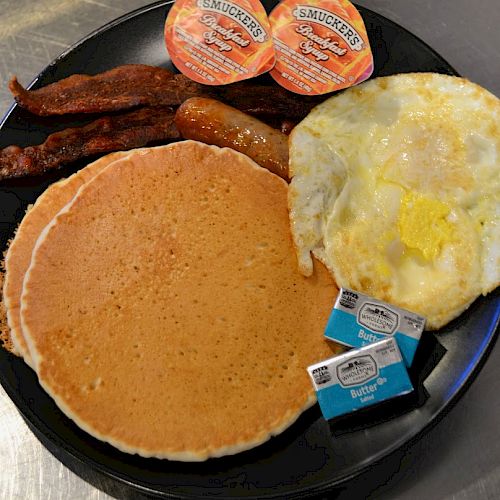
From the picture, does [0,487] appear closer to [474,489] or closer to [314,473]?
[314,473]

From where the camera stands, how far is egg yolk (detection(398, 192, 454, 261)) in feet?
5.83

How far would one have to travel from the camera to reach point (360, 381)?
5.15 ft

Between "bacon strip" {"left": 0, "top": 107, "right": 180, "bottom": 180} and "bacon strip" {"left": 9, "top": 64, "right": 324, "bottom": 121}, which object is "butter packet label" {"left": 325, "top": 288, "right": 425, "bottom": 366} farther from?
"bacon strip" {"left": 0, "top": 107, "right": 180, "bottom": 180}

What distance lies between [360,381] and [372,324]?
166mm

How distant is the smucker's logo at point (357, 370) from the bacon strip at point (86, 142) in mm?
981

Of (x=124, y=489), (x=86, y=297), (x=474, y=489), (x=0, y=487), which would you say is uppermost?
(x=86, y=297)

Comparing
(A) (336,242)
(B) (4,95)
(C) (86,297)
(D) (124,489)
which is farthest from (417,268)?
(B) (4,95)

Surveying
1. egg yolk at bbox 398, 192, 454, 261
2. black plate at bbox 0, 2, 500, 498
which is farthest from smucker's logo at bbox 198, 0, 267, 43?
black plate at bbox 0, 2, 500, 498

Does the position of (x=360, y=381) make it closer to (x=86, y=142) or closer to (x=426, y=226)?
(x=426, y=226)

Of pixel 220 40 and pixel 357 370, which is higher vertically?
pixel 220 40

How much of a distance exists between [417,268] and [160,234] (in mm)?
790

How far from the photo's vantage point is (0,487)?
186cm

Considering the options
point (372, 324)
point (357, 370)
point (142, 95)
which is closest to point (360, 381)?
point (357, 370)

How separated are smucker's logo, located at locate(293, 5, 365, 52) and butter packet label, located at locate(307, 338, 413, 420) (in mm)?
1121
